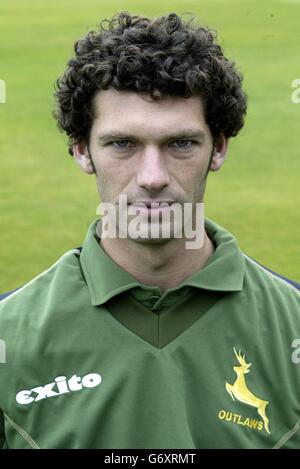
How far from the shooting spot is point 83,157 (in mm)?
2887

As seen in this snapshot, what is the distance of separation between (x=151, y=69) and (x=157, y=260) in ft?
1.53

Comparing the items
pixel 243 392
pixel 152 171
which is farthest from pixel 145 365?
pixel 152 171

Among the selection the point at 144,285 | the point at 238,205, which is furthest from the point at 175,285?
the point at 238,205

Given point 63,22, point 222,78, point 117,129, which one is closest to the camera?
point 117,129

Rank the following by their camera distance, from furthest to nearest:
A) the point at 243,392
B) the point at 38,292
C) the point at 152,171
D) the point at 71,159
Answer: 1. the point at 71,159
2. the point at 38,292
3. the point at 243,392
4. the point at 152,171

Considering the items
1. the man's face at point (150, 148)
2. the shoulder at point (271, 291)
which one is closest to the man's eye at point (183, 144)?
the man's face at point (150, 148)

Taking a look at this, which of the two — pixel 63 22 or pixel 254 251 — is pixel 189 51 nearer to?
pixel 254 251

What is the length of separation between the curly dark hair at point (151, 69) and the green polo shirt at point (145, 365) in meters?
0.38

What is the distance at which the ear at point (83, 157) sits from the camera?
9.32 feet

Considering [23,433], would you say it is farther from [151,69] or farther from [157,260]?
[151,69]

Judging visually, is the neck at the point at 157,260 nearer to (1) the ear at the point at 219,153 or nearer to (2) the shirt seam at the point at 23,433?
(1) the ear at the point at 219,153

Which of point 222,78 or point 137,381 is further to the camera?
point 222,78

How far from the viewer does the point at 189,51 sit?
2.79m
